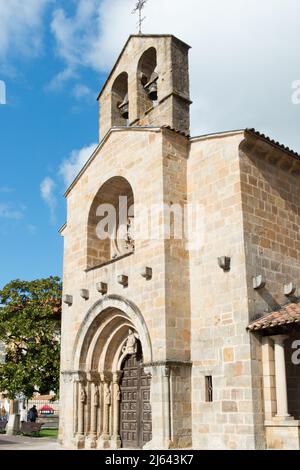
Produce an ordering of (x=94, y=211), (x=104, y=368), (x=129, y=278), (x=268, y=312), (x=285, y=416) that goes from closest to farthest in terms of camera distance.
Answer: (x=285, y=416) → (x=268, y=312) → (x=129, y=278) → (x=104, y=368) → (x=94, y=211)

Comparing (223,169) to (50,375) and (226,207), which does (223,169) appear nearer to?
(226,207)

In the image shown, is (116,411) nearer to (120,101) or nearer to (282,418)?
(282,418)

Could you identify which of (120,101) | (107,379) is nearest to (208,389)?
(107,379)

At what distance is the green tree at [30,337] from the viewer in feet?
66.6

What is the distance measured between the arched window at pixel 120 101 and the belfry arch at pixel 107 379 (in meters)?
5.66

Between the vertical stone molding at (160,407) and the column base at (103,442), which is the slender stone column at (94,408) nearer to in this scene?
the column base at (103,442)

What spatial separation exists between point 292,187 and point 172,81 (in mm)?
3992

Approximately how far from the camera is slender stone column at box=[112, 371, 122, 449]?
12617 millimetres

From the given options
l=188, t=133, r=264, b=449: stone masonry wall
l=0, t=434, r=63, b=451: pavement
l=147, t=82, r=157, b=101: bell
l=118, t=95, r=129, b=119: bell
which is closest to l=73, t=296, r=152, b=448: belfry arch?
l=0, t=434, r=63, b=451: pavement

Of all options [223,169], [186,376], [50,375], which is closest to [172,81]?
[223,169]

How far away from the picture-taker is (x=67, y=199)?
15648 millimetres

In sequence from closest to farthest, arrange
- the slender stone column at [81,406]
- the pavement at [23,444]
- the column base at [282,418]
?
1. the column base at [282,418]
2. the slender stone column at [81,406]
3. the pavement at [23,444]

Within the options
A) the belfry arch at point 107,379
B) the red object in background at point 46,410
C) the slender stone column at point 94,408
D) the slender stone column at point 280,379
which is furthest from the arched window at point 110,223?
the red object in background at point 46,410

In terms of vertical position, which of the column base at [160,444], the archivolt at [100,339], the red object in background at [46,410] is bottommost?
the red object in background at [46,410]
